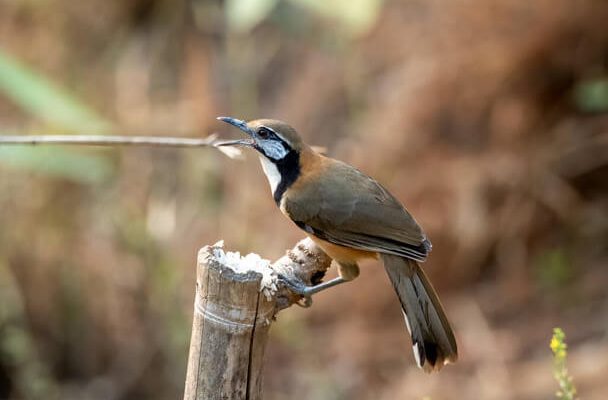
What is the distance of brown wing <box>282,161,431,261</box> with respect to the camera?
3936 millimetres

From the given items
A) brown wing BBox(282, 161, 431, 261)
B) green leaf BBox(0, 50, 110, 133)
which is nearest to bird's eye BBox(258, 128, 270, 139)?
brown wing BBox(282, 161, 431, 261)

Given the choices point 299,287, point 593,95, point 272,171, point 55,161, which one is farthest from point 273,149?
point 593,95

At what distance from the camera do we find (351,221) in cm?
400

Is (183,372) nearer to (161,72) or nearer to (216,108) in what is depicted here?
(216,108)

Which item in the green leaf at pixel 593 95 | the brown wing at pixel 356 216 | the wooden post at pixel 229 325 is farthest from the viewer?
the green leaf at pixel 593 95

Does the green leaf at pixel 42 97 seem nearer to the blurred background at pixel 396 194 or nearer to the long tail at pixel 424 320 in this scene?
the blurred background at pixel 396 194

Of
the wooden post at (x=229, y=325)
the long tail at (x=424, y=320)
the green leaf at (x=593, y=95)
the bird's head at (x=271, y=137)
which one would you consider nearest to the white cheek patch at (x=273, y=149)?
the bird's head at (x=271, y=137)

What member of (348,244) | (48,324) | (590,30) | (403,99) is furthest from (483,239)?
(348,244)

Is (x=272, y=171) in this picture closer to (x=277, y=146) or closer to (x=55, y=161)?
(x=277, y=146)

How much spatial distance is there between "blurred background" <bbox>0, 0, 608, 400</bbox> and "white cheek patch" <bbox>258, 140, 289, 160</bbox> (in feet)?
9.99

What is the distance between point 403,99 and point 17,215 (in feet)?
10.5

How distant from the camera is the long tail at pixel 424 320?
3.65 metres

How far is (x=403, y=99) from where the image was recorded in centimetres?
793

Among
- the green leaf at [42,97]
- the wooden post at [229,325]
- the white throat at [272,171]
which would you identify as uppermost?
the green leaf at [42,97]
